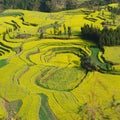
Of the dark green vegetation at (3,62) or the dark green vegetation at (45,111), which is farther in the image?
A: the dark green vegetation at (3,62)

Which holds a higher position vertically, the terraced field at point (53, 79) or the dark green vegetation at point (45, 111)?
the terraced field at point (53, 79)

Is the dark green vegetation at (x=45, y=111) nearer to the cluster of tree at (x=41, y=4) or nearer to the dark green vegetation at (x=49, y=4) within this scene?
the dark green vegetation at (x=49, y=4)

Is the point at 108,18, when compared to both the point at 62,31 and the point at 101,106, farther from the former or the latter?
the point at 101,106

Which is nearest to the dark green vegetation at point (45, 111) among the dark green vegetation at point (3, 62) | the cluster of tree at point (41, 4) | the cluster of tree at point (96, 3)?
the dark green vegetation at point (3, 62)

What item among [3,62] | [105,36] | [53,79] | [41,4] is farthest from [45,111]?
[41,4]

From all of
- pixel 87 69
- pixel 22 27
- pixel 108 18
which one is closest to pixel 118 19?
pixel 108 18

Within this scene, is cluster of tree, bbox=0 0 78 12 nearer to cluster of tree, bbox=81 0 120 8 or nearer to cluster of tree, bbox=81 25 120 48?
cluster of tree, bbox=81 0 120 8
